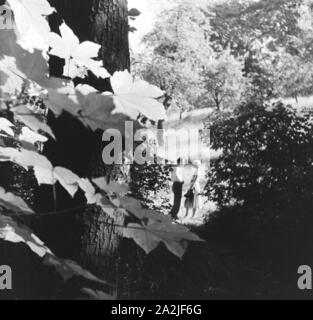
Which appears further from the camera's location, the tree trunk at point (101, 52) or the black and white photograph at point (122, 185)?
the tree trunk at point (101, 52)

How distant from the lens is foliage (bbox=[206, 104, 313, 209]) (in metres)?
9.05

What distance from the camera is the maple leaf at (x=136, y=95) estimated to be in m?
0.94

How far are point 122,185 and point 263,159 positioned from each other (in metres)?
8.88

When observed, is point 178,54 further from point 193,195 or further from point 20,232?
point 20,232

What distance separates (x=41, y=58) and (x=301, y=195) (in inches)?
334

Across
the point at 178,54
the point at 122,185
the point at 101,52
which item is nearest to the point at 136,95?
the point at 122,185

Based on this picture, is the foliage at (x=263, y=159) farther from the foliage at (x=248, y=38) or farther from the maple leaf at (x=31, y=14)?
the foliage at (x=248, y=38)

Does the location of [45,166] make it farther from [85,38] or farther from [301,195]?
[301,195]

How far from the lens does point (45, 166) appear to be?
2.91 feet

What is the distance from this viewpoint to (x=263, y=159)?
9.61 m

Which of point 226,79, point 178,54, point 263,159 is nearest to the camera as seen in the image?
point 263,159

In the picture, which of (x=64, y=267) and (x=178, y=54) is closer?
(x=64, y=267)

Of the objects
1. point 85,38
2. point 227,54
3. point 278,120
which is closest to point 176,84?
point 227,54

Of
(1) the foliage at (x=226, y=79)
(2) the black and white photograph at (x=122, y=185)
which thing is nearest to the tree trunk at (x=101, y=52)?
(2) the black and white photograph at (x=122, y=185)
